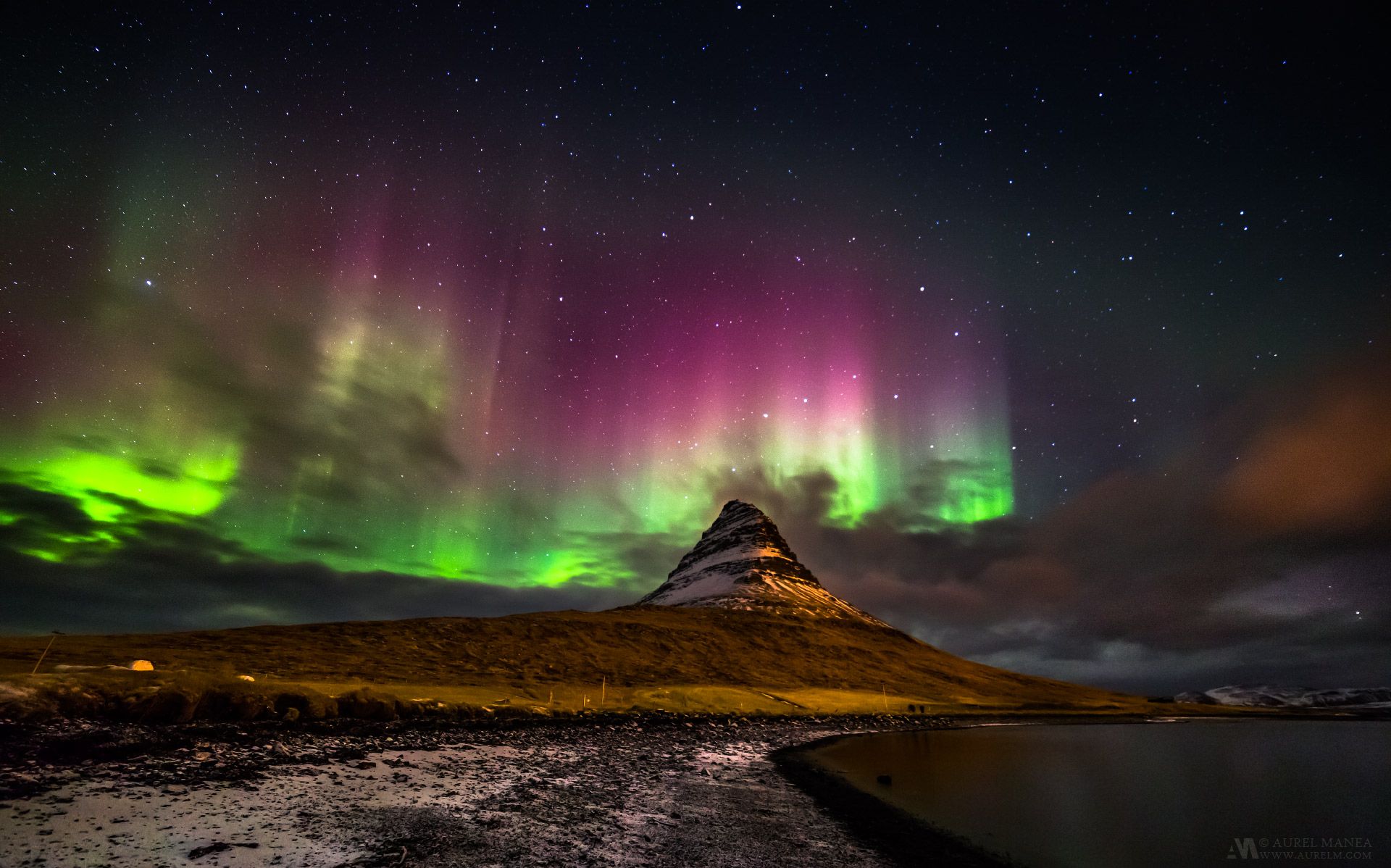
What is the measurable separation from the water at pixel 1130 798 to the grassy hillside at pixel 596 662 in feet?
96.6

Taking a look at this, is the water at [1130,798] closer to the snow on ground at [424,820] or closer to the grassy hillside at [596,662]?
the snow on ground at [424,820]

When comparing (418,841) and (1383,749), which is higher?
(418,841)

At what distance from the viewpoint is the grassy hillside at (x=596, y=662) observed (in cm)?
6303

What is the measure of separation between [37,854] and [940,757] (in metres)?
43.3

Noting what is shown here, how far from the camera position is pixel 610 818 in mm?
16641

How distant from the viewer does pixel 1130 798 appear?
1117 inches

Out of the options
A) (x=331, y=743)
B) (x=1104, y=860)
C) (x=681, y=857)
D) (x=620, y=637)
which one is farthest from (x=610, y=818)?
(x=620, y=637)

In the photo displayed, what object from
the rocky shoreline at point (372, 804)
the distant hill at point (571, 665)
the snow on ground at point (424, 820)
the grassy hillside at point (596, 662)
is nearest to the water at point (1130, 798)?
the rocky shoreline at point (372, 804)

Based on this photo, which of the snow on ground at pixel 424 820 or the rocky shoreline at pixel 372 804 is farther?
the rocky shoreline at pixel 372 804

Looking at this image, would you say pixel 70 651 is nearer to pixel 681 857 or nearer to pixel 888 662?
pixel 681 857

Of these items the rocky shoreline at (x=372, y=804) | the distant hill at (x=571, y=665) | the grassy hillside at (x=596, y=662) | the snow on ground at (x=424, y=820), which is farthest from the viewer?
the grassy hillside at (x=596, y=662)

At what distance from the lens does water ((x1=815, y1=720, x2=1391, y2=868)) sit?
19.0 metres

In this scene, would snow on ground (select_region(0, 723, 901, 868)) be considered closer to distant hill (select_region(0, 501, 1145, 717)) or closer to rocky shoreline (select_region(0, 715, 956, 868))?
rocky shoreline (select_region(0, 715, 956, 868))

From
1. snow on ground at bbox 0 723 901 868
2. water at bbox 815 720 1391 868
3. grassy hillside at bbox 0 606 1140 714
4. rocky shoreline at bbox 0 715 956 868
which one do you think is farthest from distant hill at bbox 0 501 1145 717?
water at bbox 815 720 1391 868
